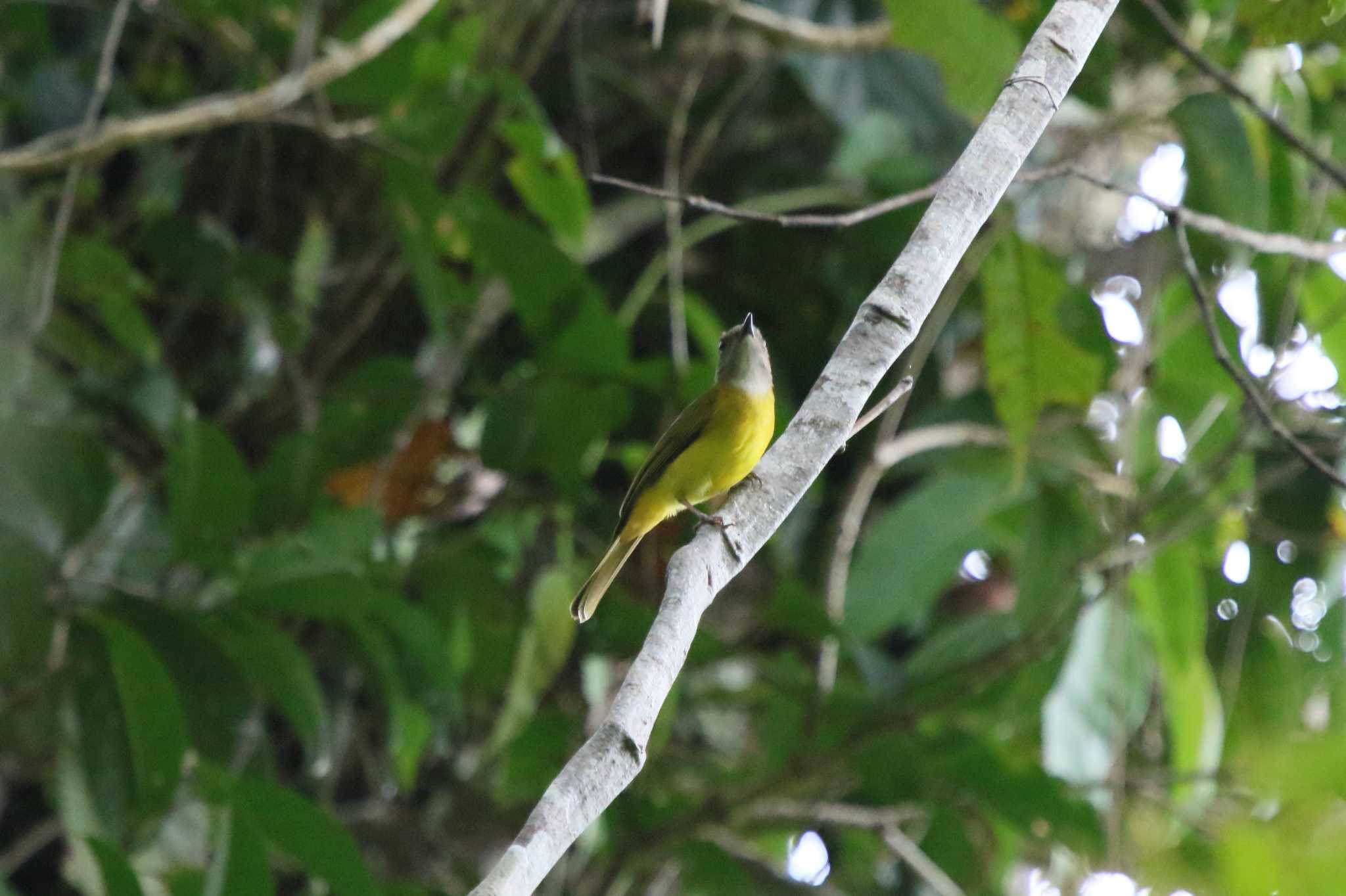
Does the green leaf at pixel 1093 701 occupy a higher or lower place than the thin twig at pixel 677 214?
lower

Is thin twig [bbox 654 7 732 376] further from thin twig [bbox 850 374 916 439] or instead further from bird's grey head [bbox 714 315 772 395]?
thin twig [bbox 850 374 916 439]

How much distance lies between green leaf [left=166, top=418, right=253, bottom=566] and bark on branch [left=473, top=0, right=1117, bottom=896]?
1.71 metres

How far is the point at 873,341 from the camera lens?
5.37ft

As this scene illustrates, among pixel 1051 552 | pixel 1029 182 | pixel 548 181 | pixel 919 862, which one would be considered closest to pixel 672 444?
pixel 1029 182

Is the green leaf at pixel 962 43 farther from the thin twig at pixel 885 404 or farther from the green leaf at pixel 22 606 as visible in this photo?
the green leaf at pixel 22 606

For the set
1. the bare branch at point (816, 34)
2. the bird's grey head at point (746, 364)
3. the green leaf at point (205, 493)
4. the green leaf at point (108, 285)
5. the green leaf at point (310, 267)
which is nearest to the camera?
the bird's grey head at point (746, 364)

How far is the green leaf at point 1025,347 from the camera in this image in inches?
118

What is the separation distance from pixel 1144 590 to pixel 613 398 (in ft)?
4.96

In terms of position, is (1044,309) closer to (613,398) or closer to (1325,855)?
(613,398)

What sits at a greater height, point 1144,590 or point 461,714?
point 1144,590

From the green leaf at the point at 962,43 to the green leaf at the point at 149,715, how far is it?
2.04m

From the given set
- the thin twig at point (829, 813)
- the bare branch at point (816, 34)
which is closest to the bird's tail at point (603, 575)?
the thin twig at point (829, 813)

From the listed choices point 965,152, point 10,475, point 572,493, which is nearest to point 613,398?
point 572,493

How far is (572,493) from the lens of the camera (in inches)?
143
